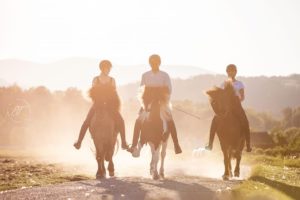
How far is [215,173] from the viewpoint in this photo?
20766 millimetres

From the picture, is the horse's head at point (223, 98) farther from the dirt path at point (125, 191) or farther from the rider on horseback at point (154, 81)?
the dirt path at point (125, 191)

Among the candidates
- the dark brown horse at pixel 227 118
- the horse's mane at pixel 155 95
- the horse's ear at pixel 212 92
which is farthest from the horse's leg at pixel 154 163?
the horse's ear at pixel 212 92

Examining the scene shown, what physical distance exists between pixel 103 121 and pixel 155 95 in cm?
185

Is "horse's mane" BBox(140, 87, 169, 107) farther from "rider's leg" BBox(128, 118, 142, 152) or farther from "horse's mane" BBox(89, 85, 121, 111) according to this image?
"horse's mane" BBox(89, 85, 121, 111)

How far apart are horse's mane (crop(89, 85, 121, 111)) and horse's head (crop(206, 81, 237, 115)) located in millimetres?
2885

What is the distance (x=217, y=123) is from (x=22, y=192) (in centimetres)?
744

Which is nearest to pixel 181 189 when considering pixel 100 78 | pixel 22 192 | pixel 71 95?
pixel 22 192

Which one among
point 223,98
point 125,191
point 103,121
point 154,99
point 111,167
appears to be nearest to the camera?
point 125,191

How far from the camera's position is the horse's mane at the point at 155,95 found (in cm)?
1553

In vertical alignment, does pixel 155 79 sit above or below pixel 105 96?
above

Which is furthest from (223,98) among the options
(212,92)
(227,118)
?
(227,118)

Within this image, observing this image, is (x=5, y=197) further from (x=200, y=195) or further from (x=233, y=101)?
(x=233, y=101)

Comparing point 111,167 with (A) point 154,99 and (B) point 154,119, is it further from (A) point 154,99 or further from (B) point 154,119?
(A) point 154,99

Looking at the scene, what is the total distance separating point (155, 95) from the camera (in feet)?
51.0
